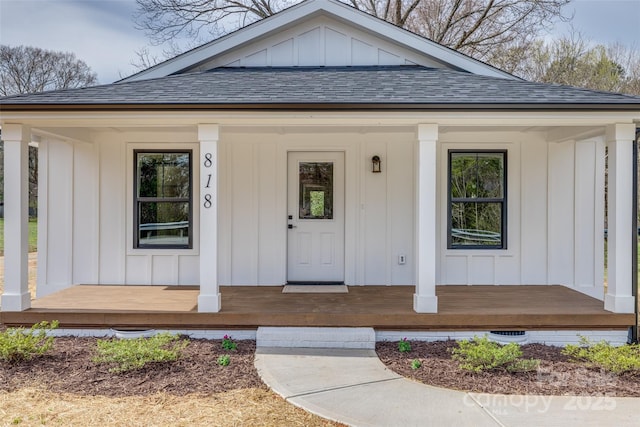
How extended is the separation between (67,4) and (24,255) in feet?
32.3

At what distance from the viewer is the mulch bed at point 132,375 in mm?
3826

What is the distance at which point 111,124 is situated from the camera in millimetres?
5258

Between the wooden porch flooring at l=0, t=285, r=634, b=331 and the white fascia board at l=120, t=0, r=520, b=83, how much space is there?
11.5ft

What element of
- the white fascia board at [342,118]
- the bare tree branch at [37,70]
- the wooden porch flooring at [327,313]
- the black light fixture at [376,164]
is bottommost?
the wooden porch flooring at [327,313]

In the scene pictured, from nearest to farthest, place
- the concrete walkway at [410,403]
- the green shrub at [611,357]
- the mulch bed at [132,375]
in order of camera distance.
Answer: the concrete walkway at [410,403] < the mulch bed at [132,375] < the green shrub at [611,357]

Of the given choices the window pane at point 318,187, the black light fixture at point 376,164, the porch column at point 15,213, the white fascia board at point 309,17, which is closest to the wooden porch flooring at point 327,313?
the porch column at point 15,213

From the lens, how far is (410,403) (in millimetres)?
A: 3537

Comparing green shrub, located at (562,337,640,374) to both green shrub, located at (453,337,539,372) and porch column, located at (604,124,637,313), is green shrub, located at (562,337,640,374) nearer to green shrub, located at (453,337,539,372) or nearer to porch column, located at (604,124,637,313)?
green shrub, located at (453,337,539,372)

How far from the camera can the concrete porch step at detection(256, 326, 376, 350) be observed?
4922mm

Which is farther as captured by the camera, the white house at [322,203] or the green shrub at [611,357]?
the white house at [322,203]

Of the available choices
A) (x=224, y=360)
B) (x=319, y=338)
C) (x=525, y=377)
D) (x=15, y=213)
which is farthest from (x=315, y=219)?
(x=15, y=213)

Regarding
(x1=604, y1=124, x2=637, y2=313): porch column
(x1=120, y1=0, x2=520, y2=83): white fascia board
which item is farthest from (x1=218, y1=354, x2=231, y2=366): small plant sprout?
(x1=120, y1=0, x2=520, y2=83): white fascia board

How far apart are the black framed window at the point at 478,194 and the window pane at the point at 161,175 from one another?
4.16 m

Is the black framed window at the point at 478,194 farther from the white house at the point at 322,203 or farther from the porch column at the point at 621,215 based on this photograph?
the porch column at the point at 621,215
